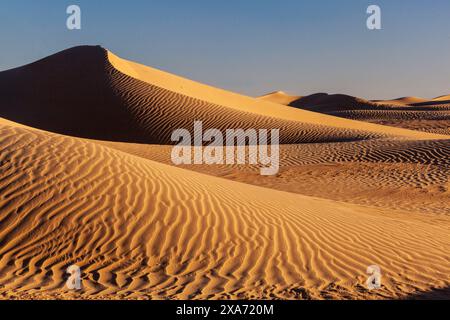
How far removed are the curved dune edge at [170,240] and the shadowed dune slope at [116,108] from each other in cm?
1718

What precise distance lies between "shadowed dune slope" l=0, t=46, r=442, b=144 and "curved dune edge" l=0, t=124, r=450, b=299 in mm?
17176

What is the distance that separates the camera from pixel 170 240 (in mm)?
6516

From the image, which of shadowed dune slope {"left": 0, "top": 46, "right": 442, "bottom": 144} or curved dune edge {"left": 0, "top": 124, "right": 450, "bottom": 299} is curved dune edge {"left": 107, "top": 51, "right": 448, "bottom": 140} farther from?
curved dune edge {"left": 0, "top": 124, "right": 450, "bottom": 299}

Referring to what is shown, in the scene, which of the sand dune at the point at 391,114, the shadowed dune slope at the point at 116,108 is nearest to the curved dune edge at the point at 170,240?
the shadowed dune slope at the point at 116,108

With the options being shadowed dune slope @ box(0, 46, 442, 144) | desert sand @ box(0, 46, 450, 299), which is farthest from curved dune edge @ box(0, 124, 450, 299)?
shadowed dune slope @ box(0, 46, 442, 144)

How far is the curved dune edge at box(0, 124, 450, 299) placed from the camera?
539 cm

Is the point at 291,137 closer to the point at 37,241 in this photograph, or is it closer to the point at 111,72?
the point at 111,72

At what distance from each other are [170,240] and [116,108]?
2303cm

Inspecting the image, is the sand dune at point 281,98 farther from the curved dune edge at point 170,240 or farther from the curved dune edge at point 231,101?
the curved dune edge at point 170,240

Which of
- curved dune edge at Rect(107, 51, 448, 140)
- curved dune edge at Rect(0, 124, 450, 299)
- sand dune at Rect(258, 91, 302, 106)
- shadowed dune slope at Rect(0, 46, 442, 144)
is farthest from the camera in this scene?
sand dune at Rect(258, 91, 302, 106)

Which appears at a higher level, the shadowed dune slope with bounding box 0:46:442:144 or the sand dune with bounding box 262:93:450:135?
the shadowed dune slope with bounding box 0:46:442:144

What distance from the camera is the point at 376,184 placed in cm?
1497

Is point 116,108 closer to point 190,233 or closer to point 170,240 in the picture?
point 190,233
